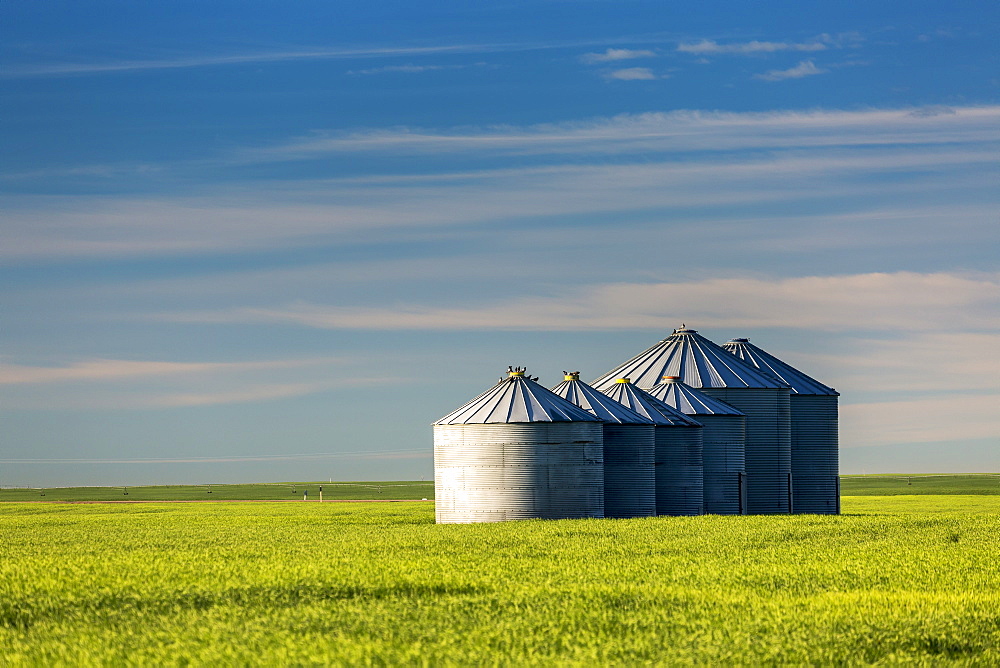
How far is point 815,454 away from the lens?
74.9 meters

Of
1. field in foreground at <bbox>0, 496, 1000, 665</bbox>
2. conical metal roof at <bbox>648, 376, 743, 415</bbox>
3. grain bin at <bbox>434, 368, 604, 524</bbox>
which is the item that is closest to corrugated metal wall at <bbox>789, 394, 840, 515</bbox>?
conical metal roof at <bbox>648, 376, 743, 415</bbox>

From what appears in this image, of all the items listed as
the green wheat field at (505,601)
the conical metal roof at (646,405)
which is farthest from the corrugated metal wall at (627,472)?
the green wheat field at (505,601)

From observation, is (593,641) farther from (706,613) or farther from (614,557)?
(614,557)

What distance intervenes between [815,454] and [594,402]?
2098 centimetres

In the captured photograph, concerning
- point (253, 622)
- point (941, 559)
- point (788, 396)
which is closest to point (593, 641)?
point (253, 622)

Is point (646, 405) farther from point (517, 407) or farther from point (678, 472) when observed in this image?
point (517, 407)

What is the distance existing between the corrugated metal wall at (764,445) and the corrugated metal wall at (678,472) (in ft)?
25.6

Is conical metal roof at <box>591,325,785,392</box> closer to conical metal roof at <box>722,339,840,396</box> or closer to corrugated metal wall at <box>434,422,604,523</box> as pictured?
conical metal roof at <box>722,339,840,396</box>

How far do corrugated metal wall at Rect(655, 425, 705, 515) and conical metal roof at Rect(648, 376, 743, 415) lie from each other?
313 centimetres

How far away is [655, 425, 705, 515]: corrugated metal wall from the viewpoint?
6234 cm

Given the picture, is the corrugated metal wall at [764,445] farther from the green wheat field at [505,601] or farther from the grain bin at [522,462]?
the green wheat field at [505,601]

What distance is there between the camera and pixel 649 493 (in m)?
60.1

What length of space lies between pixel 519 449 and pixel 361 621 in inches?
1331

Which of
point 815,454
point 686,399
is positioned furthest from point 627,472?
point 815,454
